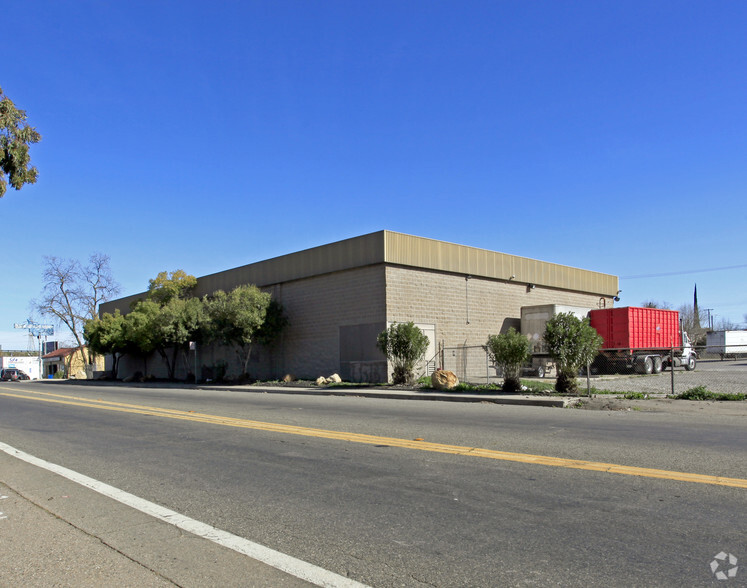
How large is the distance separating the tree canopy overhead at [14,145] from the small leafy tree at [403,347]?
15010mm

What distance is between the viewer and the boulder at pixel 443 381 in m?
21.8

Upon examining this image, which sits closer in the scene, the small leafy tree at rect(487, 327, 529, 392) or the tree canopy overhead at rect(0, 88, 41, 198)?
the tree canopy overhead at rect(0, 88, 41, 198)

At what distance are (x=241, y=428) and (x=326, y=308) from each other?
1918 centimetres

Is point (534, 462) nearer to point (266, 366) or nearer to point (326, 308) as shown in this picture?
point (326, 308)

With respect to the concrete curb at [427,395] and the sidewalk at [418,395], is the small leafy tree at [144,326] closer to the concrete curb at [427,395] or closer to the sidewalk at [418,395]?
the sidewalk at [418,395]

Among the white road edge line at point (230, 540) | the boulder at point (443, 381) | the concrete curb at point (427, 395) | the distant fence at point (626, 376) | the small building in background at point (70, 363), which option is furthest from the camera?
the small building in background at point (70, 363)

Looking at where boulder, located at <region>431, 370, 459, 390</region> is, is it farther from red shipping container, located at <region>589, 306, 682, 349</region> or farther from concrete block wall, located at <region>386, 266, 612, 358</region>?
red shipping container, located at <region>589, 306, 682, 349</region>

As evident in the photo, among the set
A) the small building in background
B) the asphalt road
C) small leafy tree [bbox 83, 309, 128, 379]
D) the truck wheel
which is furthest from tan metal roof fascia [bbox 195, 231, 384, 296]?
the small building in background

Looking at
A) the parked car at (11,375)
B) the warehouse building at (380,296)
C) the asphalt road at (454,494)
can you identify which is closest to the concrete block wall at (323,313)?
the warehouse building at (380,296)

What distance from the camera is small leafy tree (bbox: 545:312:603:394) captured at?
18.6 meters

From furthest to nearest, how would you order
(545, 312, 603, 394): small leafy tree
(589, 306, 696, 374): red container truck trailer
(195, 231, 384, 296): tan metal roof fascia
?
1. (589, 306, 696, 374): red container truck trailer
2. (195, 231, 384, 296): tan metal roof fascia
3. (545, 312, 603, 394): small leafy tree

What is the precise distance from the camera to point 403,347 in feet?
80.0

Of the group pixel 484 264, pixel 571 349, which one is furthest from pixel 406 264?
pixel 571 349

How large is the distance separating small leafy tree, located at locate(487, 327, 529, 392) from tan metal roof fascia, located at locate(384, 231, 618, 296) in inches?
354
